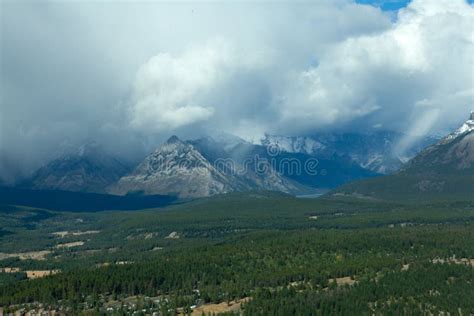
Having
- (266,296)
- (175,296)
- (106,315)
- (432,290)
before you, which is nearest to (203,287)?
(175,296)

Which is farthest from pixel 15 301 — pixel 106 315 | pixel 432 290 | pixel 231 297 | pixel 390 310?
pixel 432 290

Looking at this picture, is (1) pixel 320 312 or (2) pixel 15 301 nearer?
(1) pixel 320 312

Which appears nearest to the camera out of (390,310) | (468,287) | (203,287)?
(390,310)

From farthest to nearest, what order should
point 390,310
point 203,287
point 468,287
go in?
1. point 203,287
2. point 468,287
3. point 390,310

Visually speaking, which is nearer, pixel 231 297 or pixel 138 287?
pixel 231 297

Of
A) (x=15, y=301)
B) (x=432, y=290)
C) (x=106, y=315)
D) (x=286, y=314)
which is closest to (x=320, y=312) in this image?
(x=286, y=314)

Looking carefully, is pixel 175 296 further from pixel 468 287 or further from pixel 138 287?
pixel 468 287

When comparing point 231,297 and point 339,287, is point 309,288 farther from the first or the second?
point 231,297
